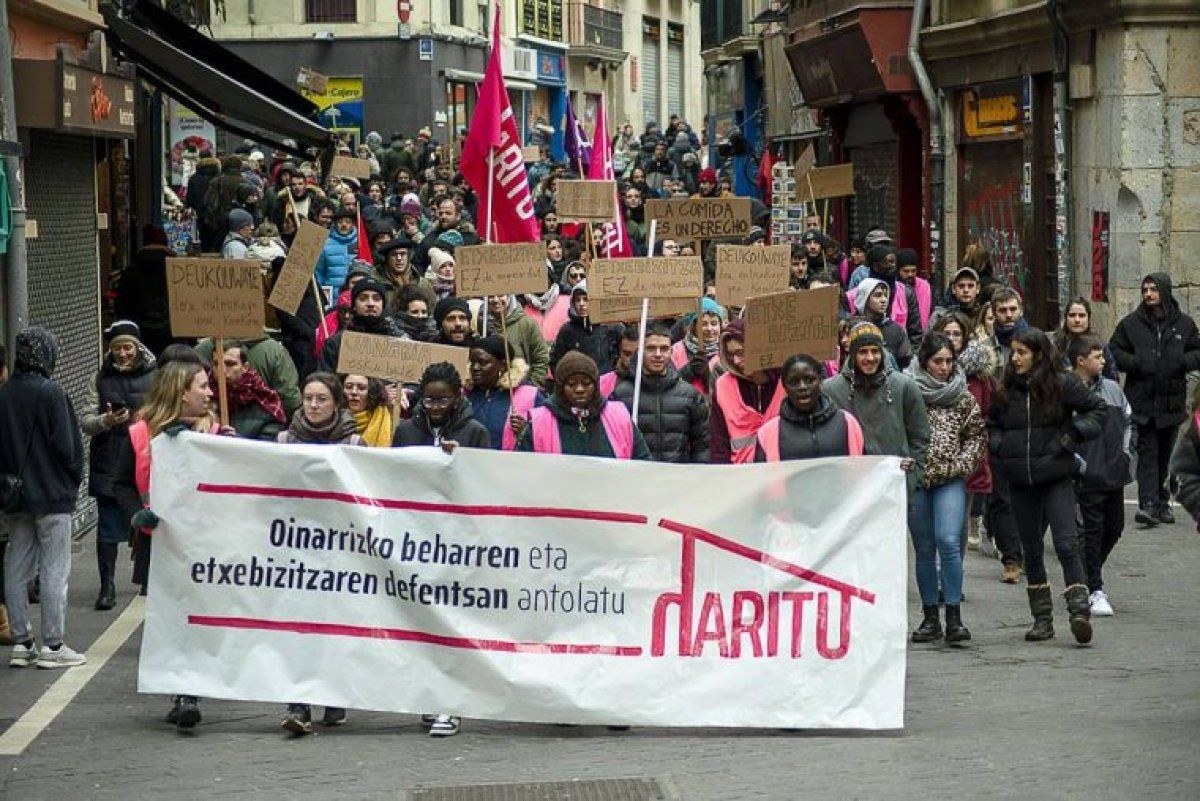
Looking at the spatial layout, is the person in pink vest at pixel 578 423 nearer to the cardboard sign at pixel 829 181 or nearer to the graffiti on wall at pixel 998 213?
the cardboard sign at pixel 829 181

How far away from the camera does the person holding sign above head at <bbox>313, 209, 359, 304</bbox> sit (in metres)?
19.8

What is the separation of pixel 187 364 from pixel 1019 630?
14.5 feet

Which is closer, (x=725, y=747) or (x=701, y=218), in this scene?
(x=725, y=747)

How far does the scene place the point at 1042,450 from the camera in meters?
11.3

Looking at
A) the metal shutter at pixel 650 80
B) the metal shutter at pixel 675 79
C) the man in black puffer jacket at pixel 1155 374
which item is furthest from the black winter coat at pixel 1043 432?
the metal shutter at pixel 675 79

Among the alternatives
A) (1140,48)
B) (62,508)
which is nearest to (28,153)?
(62,508)

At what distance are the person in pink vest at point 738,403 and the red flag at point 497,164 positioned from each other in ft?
17.6

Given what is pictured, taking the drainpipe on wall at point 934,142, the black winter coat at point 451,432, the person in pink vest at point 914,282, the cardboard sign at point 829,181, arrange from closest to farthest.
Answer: the black winter coat at point 451,432
the person in pink vest at point 914,282
the cardboard sign at point 829,181
the drainpipe on wall at point 934,142

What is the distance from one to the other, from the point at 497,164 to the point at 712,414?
5.80 metres

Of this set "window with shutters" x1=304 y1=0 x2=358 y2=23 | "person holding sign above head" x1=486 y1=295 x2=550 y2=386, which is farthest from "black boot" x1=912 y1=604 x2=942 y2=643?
"window with shutters" x1=304 y1=0 x2=358 y2=23

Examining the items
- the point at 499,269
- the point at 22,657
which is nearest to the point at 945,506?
the point at 499,269

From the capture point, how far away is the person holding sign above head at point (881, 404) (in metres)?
11.0

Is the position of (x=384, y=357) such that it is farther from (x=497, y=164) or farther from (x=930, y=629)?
(x=497, y=164)

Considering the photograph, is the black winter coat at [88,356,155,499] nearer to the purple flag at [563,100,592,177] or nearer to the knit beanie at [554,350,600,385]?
A: the knit beanie at [554,350,600,385]
